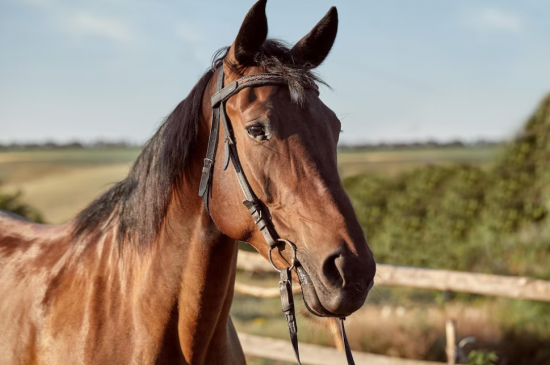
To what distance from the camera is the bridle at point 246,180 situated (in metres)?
2.09

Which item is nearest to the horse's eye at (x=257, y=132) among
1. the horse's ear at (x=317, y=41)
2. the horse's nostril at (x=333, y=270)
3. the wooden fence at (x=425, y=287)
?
the horse's ear at (x=317, y=41)

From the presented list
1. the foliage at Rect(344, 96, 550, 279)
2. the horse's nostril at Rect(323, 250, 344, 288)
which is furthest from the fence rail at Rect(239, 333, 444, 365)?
the horse's nostril at Rect(323, 250, 344, 288)

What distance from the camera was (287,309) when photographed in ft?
7.03

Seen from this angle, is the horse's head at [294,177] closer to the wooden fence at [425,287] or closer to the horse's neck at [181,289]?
the horse's neck at [181,289]

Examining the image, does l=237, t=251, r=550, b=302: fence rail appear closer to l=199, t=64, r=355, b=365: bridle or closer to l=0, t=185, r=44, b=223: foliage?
l=199, t=64, r=355, b=365: bridle

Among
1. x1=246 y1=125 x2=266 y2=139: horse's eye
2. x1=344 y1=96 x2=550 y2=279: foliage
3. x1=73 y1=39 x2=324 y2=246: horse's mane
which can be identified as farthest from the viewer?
x1=344 y1=96 x2=550 y2=279: foliage

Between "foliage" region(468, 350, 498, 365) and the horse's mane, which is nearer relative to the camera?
the horse's mane

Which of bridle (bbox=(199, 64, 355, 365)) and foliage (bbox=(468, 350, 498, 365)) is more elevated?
bridle (bbox=(199, 64, 355, 365))

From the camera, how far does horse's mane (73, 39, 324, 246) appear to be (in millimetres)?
2305

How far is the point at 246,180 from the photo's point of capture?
2145 mm

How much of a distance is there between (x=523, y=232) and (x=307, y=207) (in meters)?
7.81

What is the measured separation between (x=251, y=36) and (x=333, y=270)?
3.33 feet

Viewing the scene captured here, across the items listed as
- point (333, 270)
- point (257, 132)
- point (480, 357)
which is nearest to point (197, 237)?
point (257, 132)

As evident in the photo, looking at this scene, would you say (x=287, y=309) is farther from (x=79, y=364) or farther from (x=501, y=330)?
(x=501, y=330)
